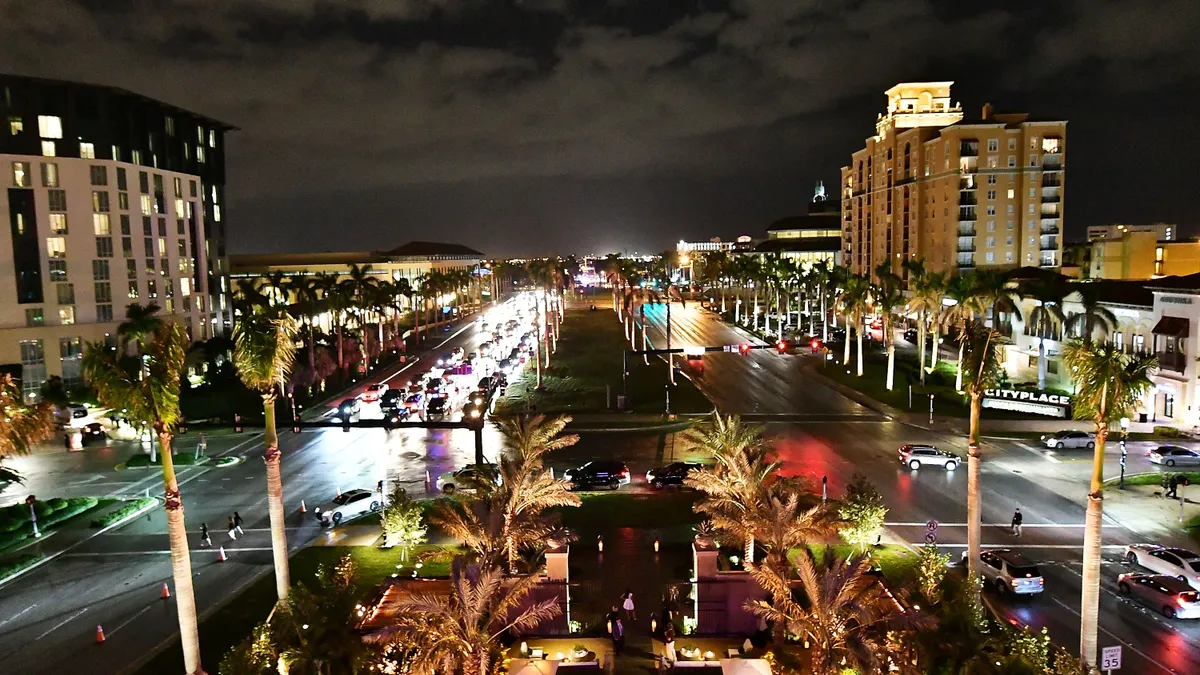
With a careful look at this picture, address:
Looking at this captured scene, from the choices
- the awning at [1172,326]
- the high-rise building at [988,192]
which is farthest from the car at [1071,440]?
the high-rise building at [988,192]

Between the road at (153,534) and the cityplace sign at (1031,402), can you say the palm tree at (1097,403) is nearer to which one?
the road at (153,534)

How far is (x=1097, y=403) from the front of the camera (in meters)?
19.4

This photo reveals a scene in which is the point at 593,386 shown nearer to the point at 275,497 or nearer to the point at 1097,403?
→ the point at 275,497

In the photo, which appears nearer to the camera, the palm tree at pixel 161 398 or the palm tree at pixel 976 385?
the palm tree at pixel 161 398

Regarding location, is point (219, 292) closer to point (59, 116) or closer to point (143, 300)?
point (143, 300)

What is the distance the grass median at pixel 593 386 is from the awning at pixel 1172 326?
2945 cm

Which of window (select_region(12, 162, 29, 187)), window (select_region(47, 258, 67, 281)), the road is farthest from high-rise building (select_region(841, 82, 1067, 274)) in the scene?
window (select_region(12, 162, 29, 187))

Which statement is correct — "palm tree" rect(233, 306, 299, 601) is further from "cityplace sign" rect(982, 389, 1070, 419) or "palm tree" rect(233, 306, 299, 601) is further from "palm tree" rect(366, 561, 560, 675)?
"cityplace sign" rect(982, 389, 1070, 419)

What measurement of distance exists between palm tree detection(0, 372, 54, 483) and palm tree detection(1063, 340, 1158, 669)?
29579mm

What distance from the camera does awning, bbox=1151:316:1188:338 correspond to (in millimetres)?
46375

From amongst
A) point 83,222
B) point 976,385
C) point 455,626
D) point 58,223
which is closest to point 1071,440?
point 976,385

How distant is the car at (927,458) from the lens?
40500 millimetres

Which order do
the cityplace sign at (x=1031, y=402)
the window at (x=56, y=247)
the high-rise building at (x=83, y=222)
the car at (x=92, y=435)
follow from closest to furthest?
the cityplace sign at (x=1031, y=402) < the car at (x=92, y=435) < the high-rise building at (x=83, y=222) < the window at (x=56, y=247)

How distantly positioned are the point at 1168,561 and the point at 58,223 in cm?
8295
